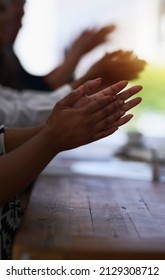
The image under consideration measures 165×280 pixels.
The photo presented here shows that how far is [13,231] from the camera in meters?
0.95

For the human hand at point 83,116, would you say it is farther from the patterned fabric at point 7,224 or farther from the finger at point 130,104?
the patterned fabric at point 7,224

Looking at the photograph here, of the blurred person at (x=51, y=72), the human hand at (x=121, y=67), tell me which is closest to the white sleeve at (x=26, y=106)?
the blurred person at (x=51, y=72)

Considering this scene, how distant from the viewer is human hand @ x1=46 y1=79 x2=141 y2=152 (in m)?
0.79

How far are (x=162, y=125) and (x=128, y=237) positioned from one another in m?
1.22

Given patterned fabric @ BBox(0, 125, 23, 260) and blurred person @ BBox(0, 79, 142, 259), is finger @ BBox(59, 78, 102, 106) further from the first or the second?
patterned fabric @ BBox(0, 125, 23, 260)

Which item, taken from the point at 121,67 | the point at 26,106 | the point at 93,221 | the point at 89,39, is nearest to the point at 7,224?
the point at 93,221

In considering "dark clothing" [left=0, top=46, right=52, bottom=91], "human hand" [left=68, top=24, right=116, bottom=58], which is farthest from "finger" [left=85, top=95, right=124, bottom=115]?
"dark clothing" [left=0, top=46, right=52, bottom=91]

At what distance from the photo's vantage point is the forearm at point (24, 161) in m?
0.80

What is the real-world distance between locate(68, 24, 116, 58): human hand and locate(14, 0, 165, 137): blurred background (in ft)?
0.08

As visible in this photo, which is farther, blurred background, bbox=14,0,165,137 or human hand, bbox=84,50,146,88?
blurred background, bbox=14,0,165,137

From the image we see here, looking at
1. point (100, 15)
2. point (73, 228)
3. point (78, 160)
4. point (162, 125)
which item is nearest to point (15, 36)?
point (100, 15)

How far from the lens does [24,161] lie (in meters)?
0.80

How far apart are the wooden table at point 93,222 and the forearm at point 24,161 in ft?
0.24
